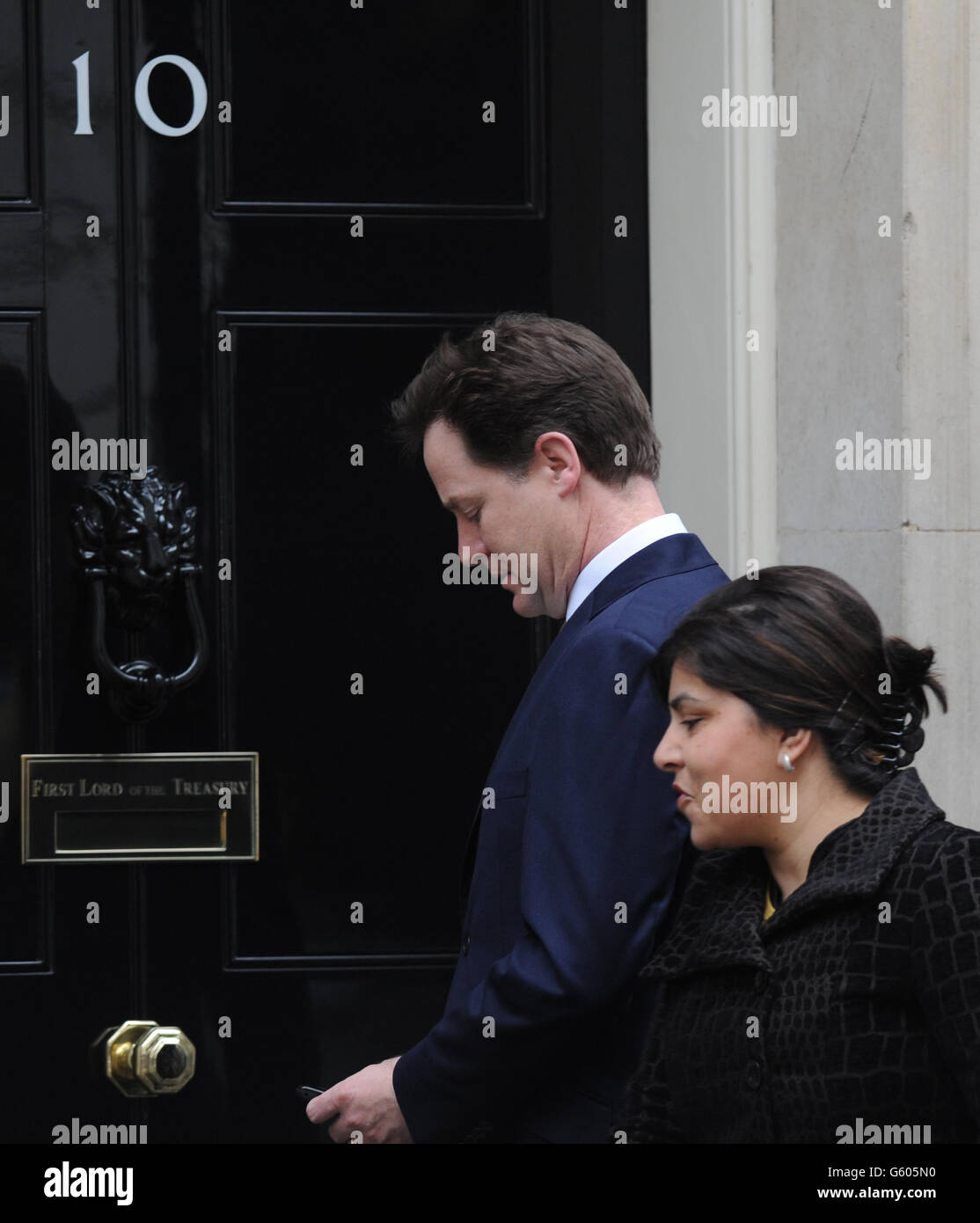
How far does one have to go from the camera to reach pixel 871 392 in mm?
2400

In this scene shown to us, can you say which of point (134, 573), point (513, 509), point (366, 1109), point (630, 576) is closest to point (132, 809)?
point (134, 573)

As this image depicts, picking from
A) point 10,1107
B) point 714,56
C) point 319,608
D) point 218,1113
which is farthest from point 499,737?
point 714,56

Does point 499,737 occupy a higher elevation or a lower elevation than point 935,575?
lower

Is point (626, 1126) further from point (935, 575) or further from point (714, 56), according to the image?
point (714, 56)

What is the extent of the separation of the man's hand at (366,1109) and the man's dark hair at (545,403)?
0.78 metres

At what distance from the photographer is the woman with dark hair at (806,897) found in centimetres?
141

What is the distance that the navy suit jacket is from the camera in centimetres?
170

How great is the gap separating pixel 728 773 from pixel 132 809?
1.34 metres

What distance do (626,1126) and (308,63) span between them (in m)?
1.84

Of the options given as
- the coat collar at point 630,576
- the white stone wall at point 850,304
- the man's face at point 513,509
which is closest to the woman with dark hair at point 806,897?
the coat collar at point 630,576

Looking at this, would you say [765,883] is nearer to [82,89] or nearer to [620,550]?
[620,550]

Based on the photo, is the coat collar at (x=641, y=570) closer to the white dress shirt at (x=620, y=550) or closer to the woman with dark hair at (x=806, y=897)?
the white dress shirt at (x=620, y=550)

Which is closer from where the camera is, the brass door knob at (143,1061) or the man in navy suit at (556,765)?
the man in navy suit at (556,765)

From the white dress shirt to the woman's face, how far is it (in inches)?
12.3
